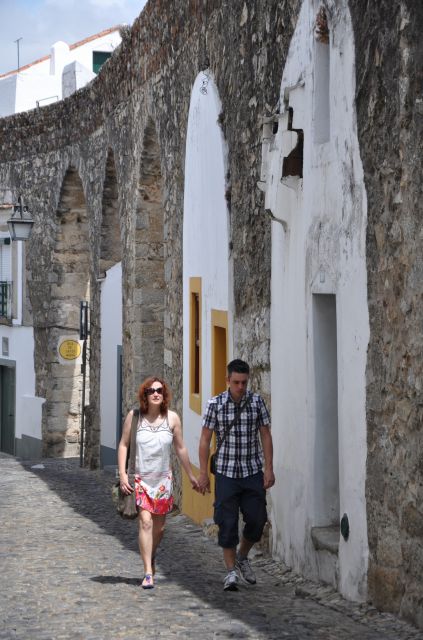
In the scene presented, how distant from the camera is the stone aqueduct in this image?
6102 mm


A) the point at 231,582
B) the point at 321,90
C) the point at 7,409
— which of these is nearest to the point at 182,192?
the point at 321,90

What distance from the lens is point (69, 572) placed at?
26.9 feet

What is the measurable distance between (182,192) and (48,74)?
21.4m

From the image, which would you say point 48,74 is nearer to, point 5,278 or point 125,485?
point 5,278

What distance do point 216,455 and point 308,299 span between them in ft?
3.50

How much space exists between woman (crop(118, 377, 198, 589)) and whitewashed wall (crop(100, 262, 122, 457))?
8888 mm

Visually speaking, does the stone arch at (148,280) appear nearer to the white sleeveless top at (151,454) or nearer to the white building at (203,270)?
the white building at (203,270)

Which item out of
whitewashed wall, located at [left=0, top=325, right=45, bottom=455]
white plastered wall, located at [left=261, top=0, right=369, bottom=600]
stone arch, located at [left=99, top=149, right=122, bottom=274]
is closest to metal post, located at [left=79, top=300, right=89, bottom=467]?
stone arch, located at [left=99, top=149, right=122, bottom=274]

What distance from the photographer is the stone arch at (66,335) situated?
20391 mm

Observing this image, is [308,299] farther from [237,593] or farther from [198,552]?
[198,552]

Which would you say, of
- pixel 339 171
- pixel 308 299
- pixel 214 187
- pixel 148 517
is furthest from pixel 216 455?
pixel 214 187

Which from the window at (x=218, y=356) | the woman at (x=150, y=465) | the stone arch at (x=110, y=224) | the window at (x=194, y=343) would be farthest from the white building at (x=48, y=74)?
the woman at (x=150, y=465)

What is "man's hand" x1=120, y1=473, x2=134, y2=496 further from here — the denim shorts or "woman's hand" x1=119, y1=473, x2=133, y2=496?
the denim shorts

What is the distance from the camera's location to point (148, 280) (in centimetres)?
Answer: 1480
